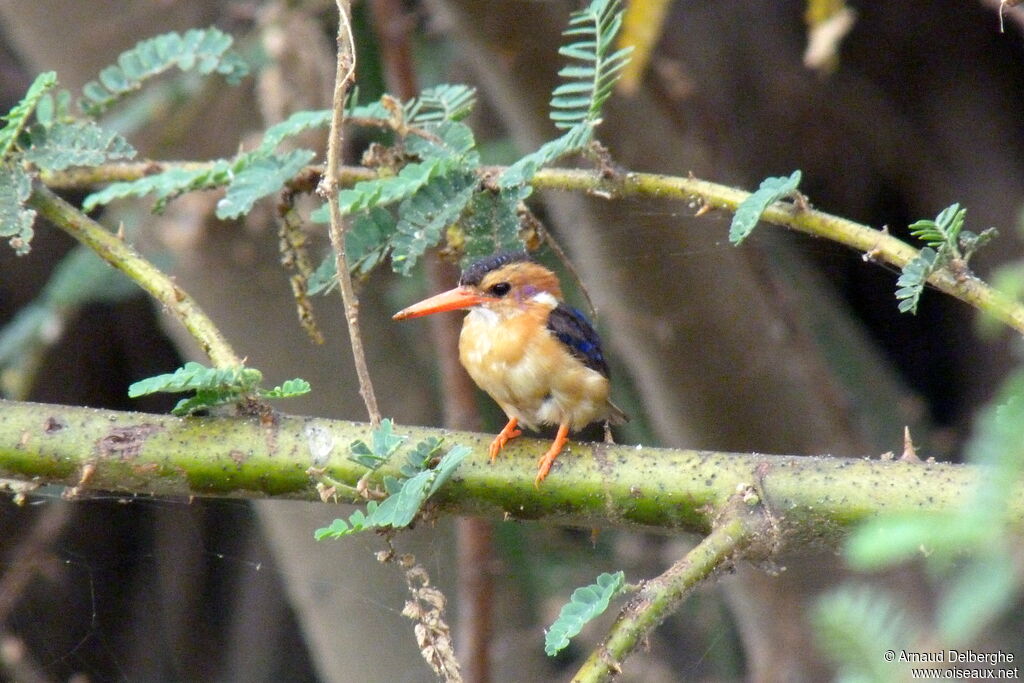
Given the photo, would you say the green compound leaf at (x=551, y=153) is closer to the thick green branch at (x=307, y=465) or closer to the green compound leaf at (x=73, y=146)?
the thick green branch at (x=307, y=465)

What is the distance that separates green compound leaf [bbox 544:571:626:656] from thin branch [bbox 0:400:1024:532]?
8.1 inches

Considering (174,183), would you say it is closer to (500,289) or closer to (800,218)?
(500,289)

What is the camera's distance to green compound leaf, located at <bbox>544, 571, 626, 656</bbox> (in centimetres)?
136

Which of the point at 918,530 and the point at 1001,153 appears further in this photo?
the point at 1001,153

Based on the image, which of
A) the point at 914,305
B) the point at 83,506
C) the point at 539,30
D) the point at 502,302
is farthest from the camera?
the point at 83,506

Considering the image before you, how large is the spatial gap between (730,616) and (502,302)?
2316mm

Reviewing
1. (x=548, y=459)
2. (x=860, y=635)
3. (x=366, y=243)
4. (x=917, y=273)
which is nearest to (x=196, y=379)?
(x=366, y=243)

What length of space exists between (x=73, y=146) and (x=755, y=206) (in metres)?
1.17

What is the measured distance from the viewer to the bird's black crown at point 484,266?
6.59 ft

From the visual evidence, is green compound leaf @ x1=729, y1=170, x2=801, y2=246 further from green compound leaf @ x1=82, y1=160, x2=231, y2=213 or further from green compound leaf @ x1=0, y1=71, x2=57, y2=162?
green compound leaf @ x1=0, y1=71, x2=57, y2=162

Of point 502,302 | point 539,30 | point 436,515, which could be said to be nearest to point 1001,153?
point 539,30

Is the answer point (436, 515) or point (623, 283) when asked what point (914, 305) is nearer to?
point (436, 515)

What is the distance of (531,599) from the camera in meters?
3.72

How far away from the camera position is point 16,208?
1756 mm
